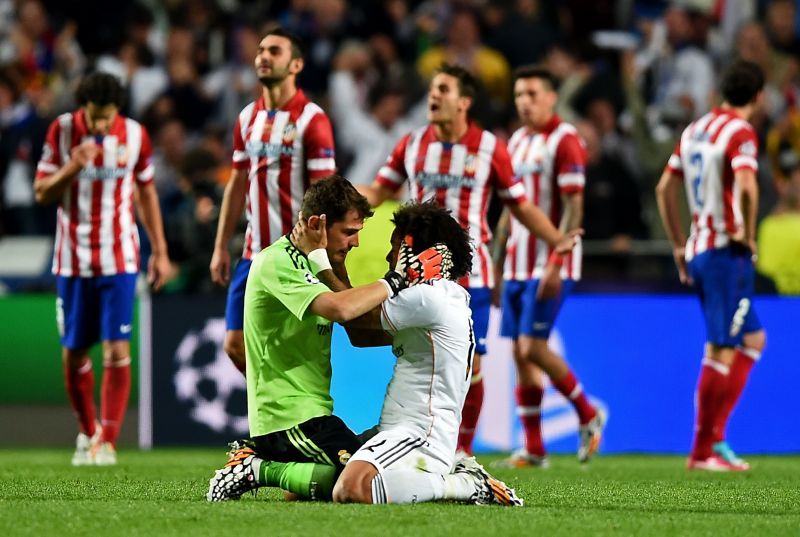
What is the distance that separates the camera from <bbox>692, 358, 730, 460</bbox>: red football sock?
9016mm

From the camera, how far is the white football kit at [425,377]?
591cm

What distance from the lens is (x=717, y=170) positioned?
9039 mm

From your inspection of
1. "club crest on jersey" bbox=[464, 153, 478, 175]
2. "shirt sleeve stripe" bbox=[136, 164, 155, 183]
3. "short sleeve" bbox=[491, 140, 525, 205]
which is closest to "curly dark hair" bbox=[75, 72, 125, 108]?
"shirt sleeve stripe" bbox=[136, 164, 155, 183]

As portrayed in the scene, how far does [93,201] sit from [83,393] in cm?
116

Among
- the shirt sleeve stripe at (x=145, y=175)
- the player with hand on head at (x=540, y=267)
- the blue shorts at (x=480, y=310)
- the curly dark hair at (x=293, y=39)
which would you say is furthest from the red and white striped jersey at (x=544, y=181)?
the shirt sleeve stripe at (x=145, y=175)

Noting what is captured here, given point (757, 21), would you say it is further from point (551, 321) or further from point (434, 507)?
point (434, 507)

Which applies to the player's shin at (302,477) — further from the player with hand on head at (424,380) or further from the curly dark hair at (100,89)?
the curly dark hair at (100,89)

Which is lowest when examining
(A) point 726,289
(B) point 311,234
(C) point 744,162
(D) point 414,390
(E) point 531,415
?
(E) point 531,415

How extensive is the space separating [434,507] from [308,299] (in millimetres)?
931

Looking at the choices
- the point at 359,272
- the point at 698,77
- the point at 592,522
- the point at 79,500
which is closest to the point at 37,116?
the point at 359,272

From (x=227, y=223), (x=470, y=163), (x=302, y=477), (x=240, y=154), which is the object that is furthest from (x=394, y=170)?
(x=302, y=477)

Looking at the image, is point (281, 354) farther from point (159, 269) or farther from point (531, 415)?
point (531, 415)

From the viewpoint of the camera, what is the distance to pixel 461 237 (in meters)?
6.21

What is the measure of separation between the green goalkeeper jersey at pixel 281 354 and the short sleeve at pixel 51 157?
131 inches
